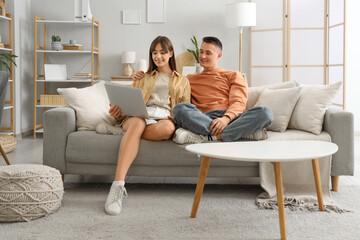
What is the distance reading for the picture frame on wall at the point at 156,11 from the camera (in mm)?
5664

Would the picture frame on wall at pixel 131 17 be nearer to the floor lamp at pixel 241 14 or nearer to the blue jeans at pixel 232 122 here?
the floor lamp at pixel 241 14

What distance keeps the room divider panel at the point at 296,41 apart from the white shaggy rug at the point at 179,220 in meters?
2.81

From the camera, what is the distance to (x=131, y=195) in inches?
107

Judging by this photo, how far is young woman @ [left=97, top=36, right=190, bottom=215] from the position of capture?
2.67m

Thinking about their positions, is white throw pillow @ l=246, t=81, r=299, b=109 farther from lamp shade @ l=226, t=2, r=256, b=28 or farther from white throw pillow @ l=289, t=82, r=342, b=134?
lamp shade @ l=226, t=2, r=256, b=28

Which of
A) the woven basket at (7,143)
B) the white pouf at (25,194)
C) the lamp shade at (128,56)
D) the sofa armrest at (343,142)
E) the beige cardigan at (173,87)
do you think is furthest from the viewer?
the lamp shade at (128,56)

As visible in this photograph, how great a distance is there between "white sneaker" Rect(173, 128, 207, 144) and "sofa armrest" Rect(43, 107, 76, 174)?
71 cm

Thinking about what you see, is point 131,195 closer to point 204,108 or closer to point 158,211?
point 158,211

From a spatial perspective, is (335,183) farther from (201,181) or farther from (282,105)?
(201,181)

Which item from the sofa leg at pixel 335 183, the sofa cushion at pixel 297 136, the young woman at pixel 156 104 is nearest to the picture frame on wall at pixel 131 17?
the young woman at pixel 156 104

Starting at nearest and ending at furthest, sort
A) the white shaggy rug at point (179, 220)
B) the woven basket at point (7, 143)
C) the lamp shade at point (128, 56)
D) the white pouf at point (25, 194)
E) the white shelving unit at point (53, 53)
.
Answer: the white shaggy rug at point (179, 220), the white pouf at point (25, 194), the woven basket at point (7, 143), the white shelving unit at point (53, 53), the lamp shade at point (128, 56)

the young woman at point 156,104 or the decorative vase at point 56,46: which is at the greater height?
the decorative vase at point 56,46

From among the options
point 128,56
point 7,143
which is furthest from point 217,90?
point 128,56

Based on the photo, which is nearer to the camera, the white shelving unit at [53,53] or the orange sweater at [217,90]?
the orange sweater at [217,90]
